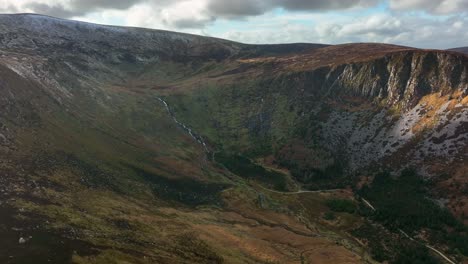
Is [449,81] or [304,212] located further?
[449,81]

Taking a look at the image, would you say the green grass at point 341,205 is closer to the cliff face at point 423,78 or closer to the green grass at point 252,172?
the green grass at point 252,172

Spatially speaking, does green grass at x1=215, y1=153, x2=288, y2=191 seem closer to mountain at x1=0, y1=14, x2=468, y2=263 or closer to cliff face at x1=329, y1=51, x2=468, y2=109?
mountain at x1=0, y1=14, x2=468, y2=263

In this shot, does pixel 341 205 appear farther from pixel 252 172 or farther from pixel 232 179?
pixel 232 179

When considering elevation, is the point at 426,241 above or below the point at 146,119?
below

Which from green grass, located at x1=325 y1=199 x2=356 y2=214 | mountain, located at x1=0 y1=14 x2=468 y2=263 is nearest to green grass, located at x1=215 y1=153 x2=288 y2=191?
mountain, located at x1=0 y1=14 x2=468 y2=263

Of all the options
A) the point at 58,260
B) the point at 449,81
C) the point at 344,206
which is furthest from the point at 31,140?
the point at 449,81

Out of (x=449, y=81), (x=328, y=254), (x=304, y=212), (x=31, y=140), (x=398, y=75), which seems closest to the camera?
(x=328, y=254)

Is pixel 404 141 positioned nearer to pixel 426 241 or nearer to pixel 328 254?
pixel 426 241

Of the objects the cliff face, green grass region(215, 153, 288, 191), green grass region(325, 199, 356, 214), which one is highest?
the cliff face

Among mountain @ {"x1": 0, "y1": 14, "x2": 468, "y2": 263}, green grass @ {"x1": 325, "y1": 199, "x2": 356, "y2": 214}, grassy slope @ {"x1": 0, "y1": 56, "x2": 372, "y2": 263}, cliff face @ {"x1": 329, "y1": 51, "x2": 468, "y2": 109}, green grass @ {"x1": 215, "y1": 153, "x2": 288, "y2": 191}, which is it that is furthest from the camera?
cliff face @ {"x1": 329, "y1": 51, "x2": 468, "y2": 109}
